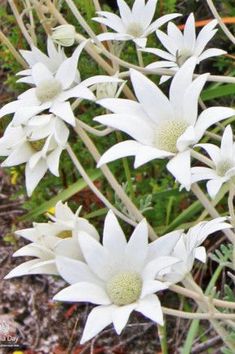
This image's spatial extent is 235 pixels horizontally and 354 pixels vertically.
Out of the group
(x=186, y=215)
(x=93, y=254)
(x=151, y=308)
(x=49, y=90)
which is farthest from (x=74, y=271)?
(x=186, y=215)

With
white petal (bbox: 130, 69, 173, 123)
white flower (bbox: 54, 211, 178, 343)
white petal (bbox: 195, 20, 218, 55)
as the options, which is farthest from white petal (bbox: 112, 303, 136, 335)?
white petal (bbox: 195, 20, 218, 55)

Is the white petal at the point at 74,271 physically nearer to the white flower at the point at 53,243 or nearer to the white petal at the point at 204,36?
the white flower at the point at 53,243

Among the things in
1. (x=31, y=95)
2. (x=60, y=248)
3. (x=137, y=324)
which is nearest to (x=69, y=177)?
(x=137, y=324)

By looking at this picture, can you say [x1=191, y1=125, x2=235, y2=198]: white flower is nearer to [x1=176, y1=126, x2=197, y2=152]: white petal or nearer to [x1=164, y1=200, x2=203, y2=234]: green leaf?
[x1=176, y1=126, x2=197, y2=152]: white petal

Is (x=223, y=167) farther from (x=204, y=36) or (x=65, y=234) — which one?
(x=204, y=36)

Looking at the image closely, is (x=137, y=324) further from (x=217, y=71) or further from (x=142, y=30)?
(x=217, y=71)

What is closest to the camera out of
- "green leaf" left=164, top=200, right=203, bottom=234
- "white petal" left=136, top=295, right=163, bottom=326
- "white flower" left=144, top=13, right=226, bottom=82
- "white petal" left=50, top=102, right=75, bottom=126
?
"white petal" left=136, top=295, right=163, bottom=326
